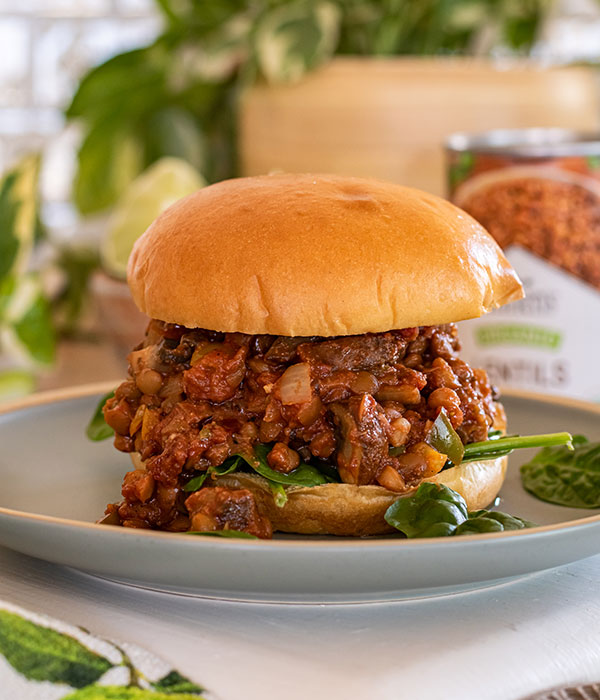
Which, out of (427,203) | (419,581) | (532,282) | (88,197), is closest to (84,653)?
(419,581)

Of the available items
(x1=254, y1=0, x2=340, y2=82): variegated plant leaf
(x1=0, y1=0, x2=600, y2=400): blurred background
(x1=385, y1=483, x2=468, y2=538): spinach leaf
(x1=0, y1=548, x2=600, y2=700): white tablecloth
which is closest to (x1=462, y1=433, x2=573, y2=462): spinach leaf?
(x1=385, y1=483, x2=468, y2=538): spinach leaf

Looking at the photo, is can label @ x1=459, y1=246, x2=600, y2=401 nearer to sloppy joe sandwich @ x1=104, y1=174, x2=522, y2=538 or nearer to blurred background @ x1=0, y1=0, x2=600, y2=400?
blurred background @ x1=0, y1=0, x2=600, y2=400

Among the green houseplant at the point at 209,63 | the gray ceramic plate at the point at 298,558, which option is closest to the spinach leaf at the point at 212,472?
the gray ceramic plate at the point at 298,558

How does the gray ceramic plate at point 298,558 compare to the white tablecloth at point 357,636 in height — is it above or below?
above

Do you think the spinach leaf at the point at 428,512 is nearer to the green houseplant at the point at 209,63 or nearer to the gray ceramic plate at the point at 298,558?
the gray ceramic plate at the point at 298,558

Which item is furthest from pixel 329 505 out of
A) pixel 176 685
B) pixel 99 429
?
pixel 99 429

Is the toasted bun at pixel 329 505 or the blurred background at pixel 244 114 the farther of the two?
the blurred background at pixel 244 114
